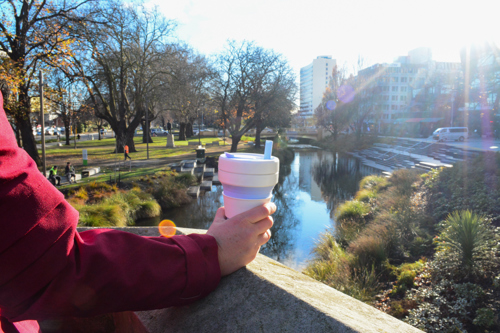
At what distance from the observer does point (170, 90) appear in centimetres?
2181

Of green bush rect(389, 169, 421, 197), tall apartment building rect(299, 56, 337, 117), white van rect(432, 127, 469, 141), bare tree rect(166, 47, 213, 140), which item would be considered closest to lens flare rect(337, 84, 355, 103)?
white van rect(432, 127, 469, 141)

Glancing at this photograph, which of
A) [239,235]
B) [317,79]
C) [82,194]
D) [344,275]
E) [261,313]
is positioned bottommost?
[344,275]

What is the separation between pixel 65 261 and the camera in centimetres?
72

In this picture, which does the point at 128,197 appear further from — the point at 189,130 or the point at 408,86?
the point at 408,86

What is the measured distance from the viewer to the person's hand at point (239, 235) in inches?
42.7

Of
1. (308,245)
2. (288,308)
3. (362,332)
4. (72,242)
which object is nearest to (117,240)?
(72,242)

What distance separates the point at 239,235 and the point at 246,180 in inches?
7.1

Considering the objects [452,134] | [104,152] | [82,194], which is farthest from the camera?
[452,134]

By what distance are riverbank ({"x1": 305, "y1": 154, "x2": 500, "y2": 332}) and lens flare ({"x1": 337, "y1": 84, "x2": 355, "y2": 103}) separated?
34.3 meters

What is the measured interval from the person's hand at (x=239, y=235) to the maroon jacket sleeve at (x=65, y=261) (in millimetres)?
117

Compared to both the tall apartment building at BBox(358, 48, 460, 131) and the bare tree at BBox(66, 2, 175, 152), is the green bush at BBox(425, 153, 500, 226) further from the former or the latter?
the tall apartment building at BBox(358, 48, 460, 131)

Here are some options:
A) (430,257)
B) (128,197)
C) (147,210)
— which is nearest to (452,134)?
(430,257)

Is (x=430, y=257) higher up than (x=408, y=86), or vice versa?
(x=408, y=86)

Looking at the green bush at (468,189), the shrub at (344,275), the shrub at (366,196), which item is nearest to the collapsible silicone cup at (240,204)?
the shrub at (344,275)
